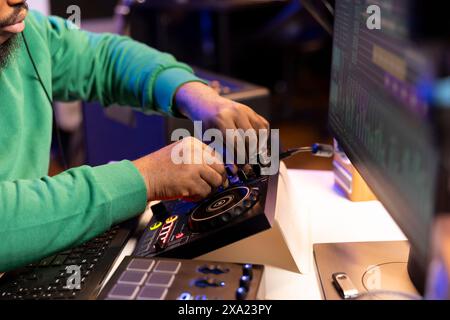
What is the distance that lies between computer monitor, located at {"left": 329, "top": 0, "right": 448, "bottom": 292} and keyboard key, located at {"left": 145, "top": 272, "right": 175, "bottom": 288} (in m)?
0.26

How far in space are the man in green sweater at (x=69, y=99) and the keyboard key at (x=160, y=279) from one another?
0.44 feet

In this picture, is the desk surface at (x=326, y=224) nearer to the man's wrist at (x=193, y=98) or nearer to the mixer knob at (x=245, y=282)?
the mixer knob at (x=245, y=282)

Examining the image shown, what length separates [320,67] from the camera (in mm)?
3990

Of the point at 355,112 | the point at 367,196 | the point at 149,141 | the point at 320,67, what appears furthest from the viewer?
the point at 320,67

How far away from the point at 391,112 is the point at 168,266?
1.01ft

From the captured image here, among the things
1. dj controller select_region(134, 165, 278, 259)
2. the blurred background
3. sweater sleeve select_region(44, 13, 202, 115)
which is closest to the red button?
dj controller select_region(134, 165, 278, 259)

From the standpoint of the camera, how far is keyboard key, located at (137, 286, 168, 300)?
23.9 inches

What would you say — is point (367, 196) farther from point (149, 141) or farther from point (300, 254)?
point (149, 141)

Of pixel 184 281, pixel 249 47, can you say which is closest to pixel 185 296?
pixel 184 281

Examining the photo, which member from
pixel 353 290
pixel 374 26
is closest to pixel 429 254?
pixel 353 290

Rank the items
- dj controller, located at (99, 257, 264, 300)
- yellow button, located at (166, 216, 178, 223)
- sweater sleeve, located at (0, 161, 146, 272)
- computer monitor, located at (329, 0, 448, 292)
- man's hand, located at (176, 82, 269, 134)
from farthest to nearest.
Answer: man's hand, located at (176, 82, 269, 134) → yellow button, located at (166, 216, 178, 223) → sweater sleeve, located at (0, 161, 146, 272) → dj controller, located at (99, 257, 264, 300) → computer monitor, located at (329, 0, 448, 292)

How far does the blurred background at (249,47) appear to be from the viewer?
229 cm

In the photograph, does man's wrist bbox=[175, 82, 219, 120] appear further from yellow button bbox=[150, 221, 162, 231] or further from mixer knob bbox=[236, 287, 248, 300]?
mixer knob bbox=[236, 287, 248, 300]

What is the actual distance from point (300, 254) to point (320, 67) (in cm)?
337
